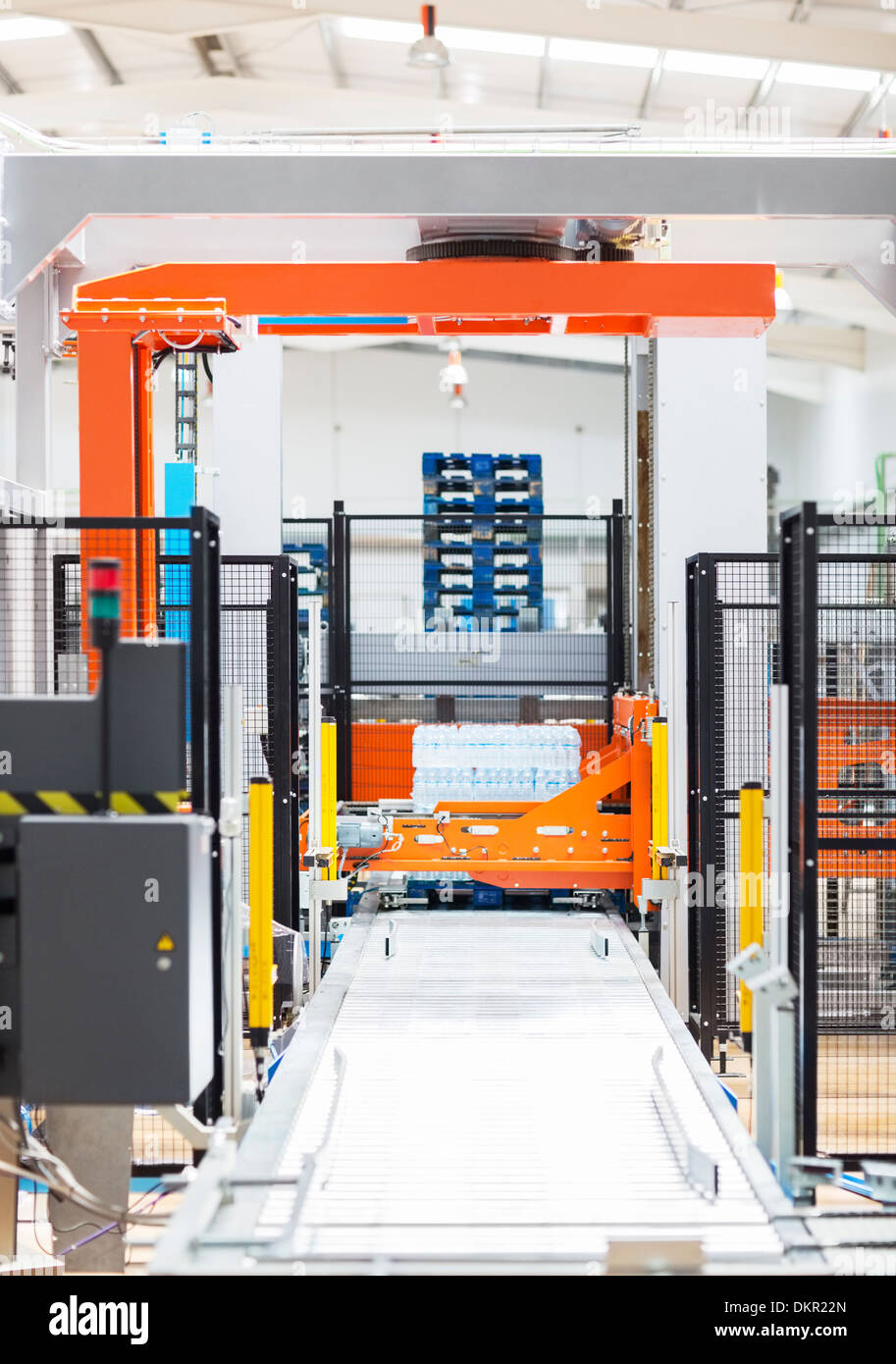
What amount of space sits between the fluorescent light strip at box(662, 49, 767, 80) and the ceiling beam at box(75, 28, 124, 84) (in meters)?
4.99

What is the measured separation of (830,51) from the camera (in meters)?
10.1

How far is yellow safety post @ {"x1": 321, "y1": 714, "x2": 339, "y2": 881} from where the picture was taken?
286 inches

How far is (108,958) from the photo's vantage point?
3.79 m

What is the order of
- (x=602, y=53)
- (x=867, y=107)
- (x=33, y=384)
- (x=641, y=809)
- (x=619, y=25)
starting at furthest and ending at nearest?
(x=867, y=107) → (x=602, y=53) → (x=619, y=25) → (x=641, y=809) → (x=33, y=384)

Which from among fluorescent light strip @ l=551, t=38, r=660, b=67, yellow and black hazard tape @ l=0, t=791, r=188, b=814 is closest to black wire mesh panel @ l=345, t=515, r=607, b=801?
fluorescent light strip @ l=551, t=38, r=660, b=67

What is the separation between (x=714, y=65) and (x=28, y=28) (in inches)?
230

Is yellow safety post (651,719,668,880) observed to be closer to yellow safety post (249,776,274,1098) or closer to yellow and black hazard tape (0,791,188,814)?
yellow safety post (249,776,274,1098)

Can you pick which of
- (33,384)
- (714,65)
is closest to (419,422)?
(714,65)

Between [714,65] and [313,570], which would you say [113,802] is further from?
[714,65]

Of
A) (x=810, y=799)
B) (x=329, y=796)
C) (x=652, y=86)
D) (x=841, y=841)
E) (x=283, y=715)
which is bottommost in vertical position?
(x=329, y=796)

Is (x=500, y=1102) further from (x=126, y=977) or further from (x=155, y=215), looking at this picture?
(x=155, y=215)

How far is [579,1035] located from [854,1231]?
2.37 metres
